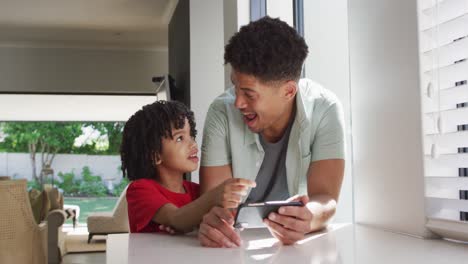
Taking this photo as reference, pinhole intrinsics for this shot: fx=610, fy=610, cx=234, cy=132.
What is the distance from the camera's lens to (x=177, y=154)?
1.84 meters

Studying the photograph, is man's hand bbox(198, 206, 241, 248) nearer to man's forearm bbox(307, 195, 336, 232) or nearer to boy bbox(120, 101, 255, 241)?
man's forearm bbox(307, 195, 336, 232)

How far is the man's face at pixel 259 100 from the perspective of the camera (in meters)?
1.66

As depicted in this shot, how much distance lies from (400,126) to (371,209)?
0.28 meters

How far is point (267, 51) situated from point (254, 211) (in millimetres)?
569

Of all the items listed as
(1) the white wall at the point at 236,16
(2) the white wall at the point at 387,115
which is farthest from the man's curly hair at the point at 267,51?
(1) the white wall at the point at 236,16

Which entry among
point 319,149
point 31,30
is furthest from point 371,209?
point 31,30

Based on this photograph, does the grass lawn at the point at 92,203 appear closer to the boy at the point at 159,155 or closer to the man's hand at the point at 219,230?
the boy at the point at 159,155

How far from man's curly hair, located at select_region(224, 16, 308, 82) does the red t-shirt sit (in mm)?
407

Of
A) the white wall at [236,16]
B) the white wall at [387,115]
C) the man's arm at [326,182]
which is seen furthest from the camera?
the white wall at [236,16]

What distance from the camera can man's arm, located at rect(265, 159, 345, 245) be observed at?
125cm

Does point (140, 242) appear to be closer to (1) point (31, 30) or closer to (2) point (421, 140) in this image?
(2) point (421, 140)

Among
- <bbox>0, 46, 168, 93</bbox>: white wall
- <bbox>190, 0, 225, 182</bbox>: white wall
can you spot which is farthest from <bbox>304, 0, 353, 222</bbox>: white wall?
<bbox>0, 46, 168, 93</bbox>: white wall

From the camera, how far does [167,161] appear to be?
1839 mm

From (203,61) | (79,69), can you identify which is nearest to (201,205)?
(203,61)
